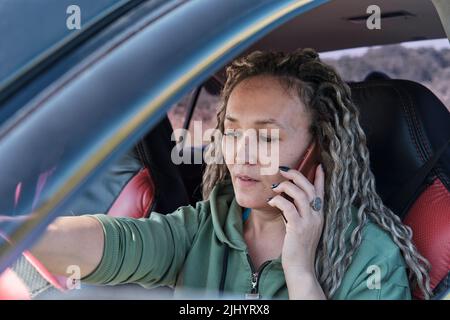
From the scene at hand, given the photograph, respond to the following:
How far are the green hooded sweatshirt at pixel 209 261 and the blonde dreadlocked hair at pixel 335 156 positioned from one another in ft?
0.12

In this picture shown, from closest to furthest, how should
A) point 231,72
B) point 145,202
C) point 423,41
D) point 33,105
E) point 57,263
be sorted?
point 33,105 < point 57,263 < point 231,72 < point 145,202 < point 423,41

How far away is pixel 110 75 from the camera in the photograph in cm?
114

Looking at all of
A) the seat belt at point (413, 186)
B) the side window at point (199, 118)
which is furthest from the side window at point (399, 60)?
the seat belt at point (413, 186)

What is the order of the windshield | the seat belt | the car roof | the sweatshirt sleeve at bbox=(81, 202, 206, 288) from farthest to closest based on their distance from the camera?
the car roof
the seat belt
the sweatshirt sleeve at bbox=(81, 202, 206, 288)
the windshield

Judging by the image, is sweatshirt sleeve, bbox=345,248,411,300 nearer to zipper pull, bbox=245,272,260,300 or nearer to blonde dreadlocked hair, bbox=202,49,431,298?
blonde dreadlocked hair, bbox=202,49,431,298

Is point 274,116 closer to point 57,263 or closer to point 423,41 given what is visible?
point 57,263

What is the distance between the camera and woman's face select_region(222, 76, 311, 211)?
175 centimetres

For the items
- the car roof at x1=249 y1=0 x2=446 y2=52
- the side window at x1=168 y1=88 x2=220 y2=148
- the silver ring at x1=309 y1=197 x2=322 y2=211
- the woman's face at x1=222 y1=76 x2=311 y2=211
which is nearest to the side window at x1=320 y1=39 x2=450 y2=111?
the car roof at x1=249 y1=0 x2=446 y2=52

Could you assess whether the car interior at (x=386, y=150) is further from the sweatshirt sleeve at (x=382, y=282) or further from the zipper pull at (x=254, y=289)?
the zipper pull at (x=254, y=289)

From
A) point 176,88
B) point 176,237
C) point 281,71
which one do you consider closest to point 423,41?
point 281,71

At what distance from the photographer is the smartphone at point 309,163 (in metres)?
1.82

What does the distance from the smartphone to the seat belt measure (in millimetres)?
356

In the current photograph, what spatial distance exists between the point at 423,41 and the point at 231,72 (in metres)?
1.19

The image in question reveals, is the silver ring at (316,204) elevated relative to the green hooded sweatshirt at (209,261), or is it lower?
elevated
